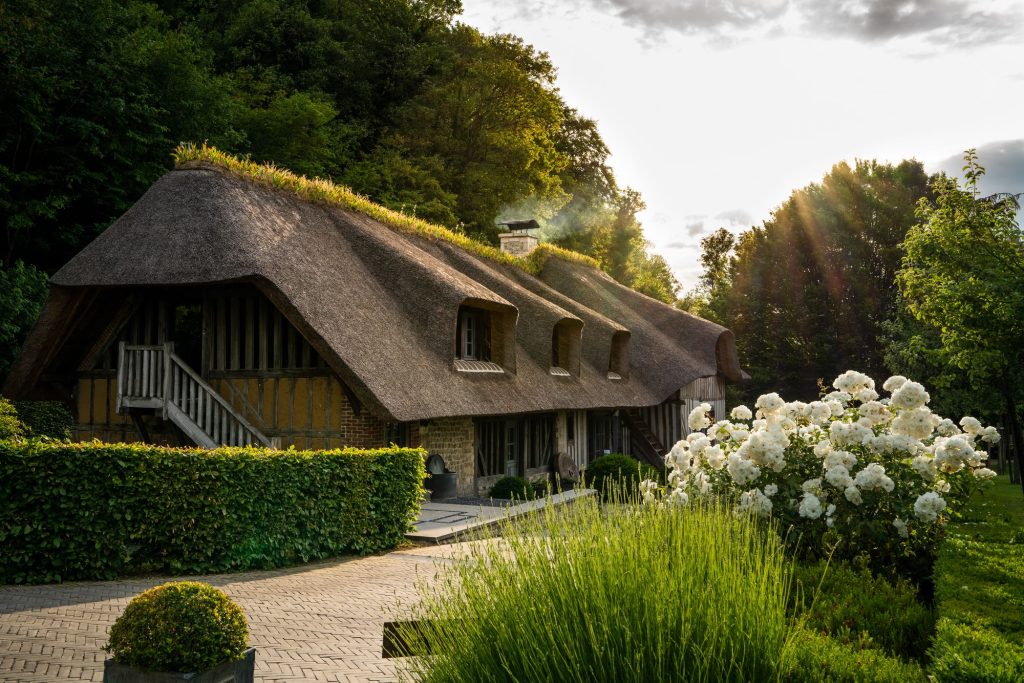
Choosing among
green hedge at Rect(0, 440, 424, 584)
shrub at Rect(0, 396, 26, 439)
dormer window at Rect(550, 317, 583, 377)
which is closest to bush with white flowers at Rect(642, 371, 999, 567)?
green hedge at Rect(0, 440, 424, 584)

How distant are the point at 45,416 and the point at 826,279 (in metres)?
33.5

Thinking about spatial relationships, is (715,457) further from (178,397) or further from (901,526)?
(178,397)

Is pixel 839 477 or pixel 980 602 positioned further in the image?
pixel 839 477

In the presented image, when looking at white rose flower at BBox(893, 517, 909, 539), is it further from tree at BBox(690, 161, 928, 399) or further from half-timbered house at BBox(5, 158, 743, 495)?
tree at BBox(690, 161, 928, 399)

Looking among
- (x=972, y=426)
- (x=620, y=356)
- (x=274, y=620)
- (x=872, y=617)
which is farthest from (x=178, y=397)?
(x=620, y=356)

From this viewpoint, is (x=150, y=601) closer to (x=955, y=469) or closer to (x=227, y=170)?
(x=955, y=469)

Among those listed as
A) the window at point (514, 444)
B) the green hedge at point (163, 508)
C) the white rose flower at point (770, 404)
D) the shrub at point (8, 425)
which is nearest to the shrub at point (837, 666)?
the white rose flower at point (770, 404)

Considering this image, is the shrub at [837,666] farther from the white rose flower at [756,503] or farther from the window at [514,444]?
the window at [514,444]

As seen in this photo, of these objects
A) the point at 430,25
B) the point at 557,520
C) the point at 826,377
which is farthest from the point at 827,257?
the point at 557,520

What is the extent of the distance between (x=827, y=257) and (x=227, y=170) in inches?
1271

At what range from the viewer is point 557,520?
4.78m

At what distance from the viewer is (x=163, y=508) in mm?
10109

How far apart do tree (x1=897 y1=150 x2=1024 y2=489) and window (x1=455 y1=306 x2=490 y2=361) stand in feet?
31.0

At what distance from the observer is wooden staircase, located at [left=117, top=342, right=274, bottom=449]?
15164 mm
